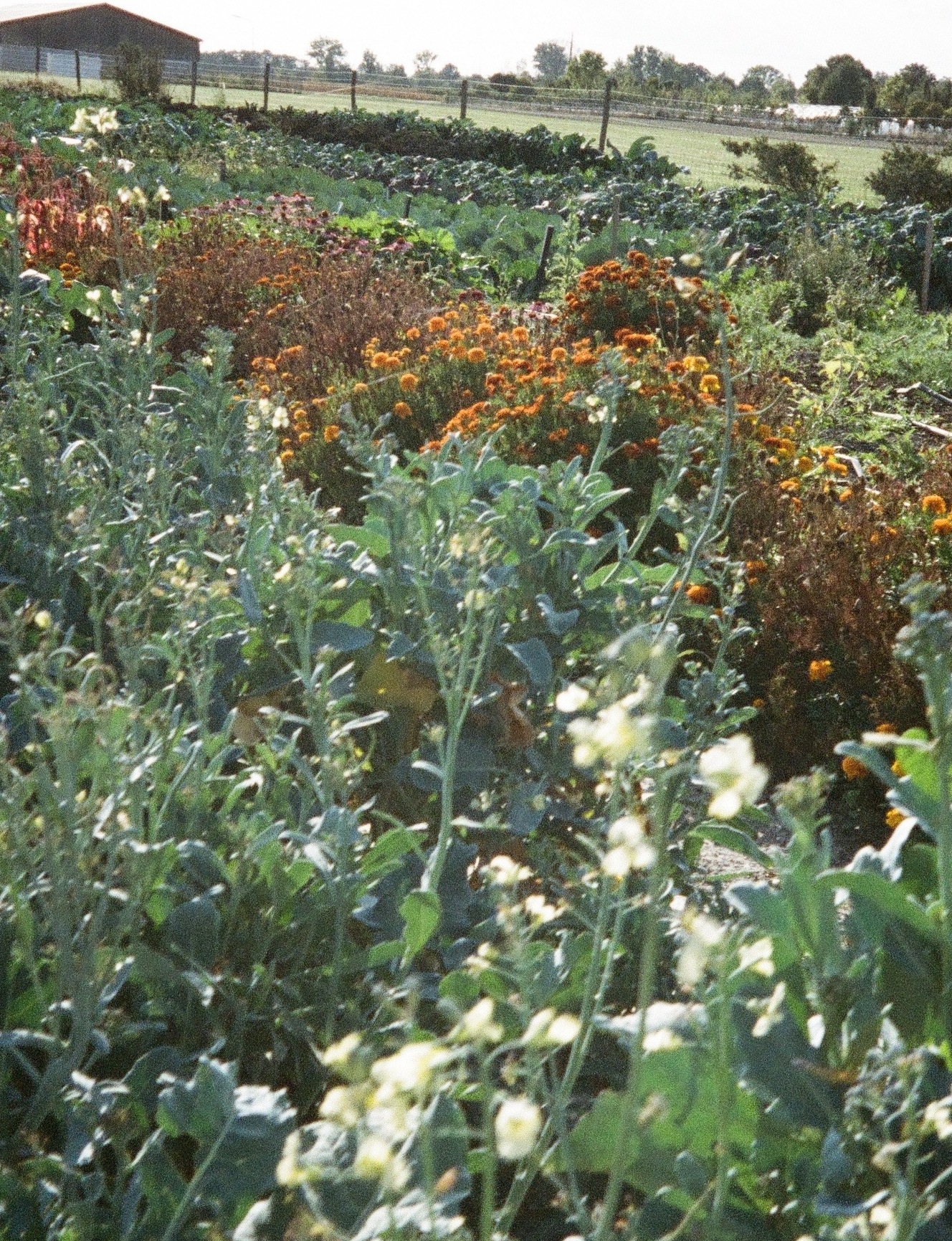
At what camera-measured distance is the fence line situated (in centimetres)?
3703

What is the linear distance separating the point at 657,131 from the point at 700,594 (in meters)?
37.2

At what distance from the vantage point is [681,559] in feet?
7.88

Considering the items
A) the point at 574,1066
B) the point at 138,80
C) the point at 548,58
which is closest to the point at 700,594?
the point at 574,1066

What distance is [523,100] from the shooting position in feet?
147

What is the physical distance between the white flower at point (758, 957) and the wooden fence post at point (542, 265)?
32.3 feet

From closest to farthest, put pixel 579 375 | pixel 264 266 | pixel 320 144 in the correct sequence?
pixel 579 375 → pixel 264 266 → pixel 320 144

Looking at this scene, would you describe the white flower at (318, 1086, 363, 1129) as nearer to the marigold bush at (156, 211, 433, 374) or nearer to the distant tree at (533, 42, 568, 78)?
the marigold bush at (156, 211, 433, 374)

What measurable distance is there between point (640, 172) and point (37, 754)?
19033 mm

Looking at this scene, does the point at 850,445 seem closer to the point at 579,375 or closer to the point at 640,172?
the point at 579,375

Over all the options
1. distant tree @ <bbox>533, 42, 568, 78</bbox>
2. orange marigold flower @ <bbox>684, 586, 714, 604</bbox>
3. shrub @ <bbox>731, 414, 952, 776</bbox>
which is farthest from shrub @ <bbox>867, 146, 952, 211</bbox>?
distant tree @ <bbox>533, 42, 568, 78</bbox>

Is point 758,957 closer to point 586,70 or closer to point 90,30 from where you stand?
point 586,70

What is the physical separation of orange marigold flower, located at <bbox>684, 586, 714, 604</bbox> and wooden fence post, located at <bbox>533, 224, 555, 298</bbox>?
744cm

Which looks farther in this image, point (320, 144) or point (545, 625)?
point (320, 144)

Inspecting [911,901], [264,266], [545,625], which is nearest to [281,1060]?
[911,901]
